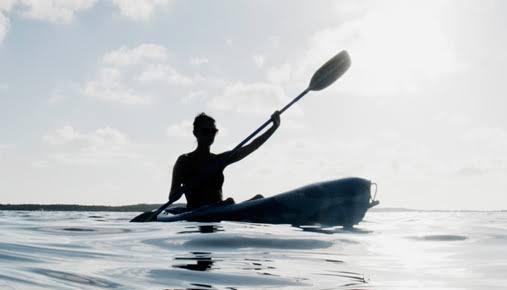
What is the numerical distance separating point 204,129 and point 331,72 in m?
2.77

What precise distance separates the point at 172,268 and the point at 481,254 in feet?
9.13

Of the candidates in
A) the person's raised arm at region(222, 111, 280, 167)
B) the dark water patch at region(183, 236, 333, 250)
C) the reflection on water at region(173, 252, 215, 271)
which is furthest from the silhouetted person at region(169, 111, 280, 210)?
the reflection on water at region(173, 252, 215, 271)

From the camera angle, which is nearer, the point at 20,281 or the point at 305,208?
the point at 20,281

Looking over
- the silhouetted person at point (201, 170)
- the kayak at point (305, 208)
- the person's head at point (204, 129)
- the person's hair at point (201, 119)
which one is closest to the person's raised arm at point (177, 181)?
the silhouetted person at point (201, 170)

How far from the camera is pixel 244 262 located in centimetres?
351

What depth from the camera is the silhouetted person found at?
25.6 ft

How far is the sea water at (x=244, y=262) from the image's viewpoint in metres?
2.78

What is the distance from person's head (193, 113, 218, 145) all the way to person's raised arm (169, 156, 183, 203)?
1.40ft

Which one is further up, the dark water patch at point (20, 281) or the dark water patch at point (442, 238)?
the dark water patch at point (442, 238)

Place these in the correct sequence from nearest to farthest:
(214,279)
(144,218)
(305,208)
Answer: (214,279)
(305,208)
(144,218)

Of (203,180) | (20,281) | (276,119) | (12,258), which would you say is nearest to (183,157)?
(203,180)

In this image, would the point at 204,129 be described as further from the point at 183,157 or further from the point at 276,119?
the point at 276,119

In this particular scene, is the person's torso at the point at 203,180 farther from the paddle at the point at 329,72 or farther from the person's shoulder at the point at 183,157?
the paddle at the point at 329,72

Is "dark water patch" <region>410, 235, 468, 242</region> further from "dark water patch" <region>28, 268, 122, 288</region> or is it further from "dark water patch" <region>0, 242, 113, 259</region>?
"dark water patch" <region>28, 268, 122, 288</region>
